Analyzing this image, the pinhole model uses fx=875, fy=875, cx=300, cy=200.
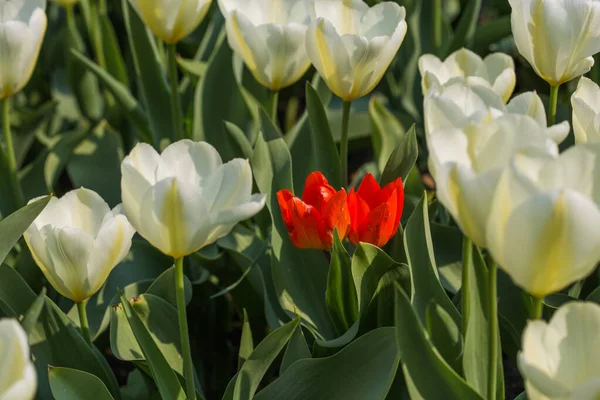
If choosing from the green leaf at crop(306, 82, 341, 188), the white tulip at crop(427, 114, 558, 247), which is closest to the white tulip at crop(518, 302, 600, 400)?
the white tulip at crop(427, 114, 558, 247)

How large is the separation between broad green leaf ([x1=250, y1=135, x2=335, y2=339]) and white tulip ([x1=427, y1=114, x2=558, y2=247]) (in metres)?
0.53

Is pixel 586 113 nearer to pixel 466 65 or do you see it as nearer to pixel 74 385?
pixel 466 65

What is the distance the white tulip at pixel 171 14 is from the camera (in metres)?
1.50

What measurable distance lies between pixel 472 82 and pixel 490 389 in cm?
38

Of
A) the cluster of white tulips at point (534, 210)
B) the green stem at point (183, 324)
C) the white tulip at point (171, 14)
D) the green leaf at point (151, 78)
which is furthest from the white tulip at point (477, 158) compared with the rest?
the green leaf at point (151, 78)

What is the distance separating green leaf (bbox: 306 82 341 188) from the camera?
58.7 inches

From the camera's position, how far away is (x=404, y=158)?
1.35 meters

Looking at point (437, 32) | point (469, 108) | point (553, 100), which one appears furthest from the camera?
point (437, 32)

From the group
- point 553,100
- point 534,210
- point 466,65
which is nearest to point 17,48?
point 466,65

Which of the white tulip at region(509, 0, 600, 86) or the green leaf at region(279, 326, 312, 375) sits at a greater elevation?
the white tulip at region(509, 0, 600, 86)

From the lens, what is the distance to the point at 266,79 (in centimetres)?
151

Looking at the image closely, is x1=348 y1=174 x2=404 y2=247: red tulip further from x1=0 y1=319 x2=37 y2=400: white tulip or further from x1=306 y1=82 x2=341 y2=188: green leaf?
x1=0 y1=319 x2=37 y2=400: white tulip

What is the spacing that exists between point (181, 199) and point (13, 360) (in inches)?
10.5

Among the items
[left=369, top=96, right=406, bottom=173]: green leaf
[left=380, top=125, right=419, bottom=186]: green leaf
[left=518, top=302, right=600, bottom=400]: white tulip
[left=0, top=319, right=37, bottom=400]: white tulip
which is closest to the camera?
[left=0, top=319, right=37, bottom=400]: white tulip
